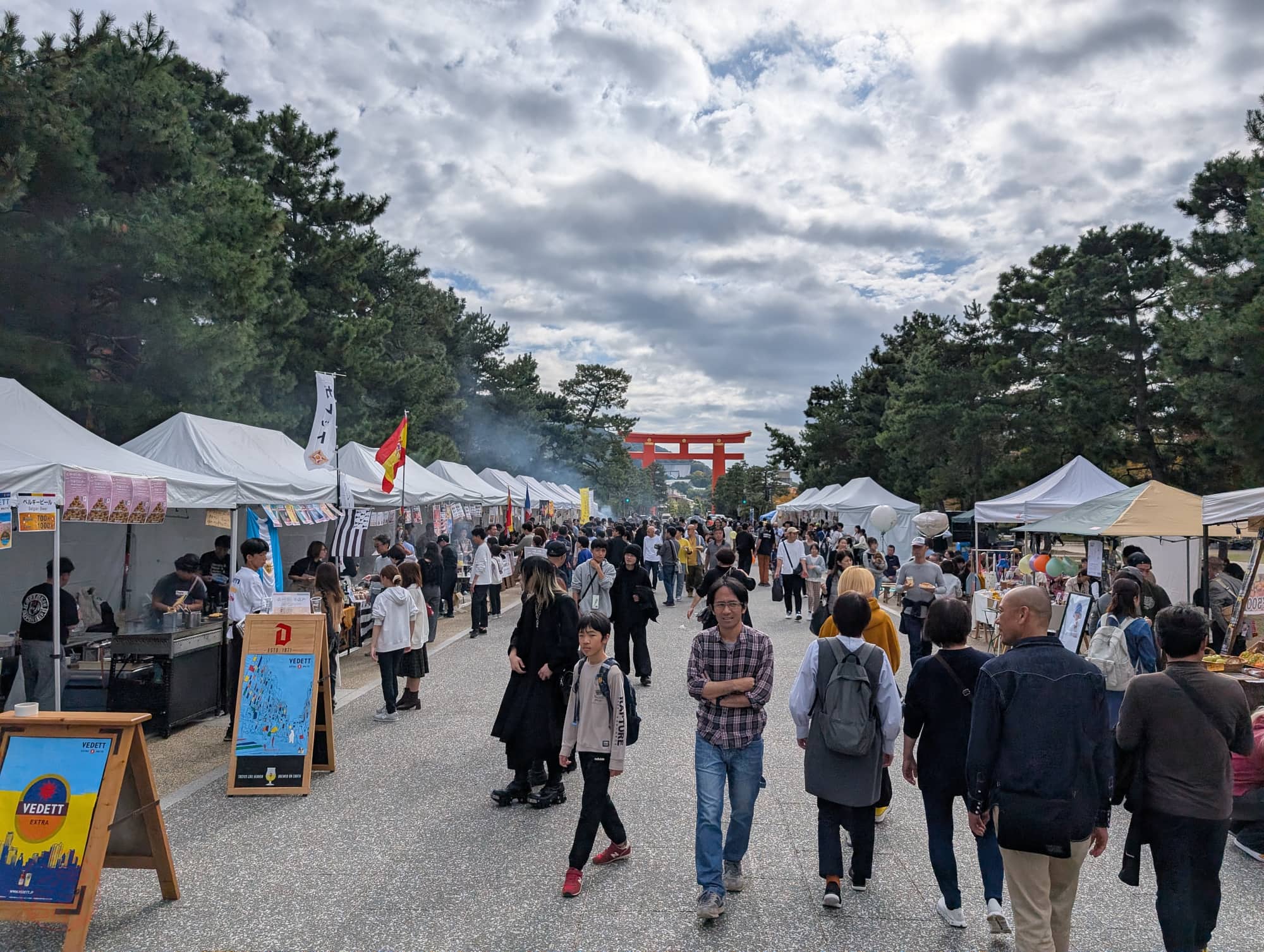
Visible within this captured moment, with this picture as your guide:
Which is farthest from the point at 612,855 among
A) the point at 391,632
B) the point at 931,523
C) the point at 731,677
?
the point at 931,523

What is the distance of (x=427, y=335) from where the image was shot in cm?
3834

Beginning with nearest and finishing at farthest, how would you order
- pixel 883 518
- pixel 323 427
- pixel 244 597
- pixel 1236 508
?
pixel 244 597
pixel 1236 508
pixel 323 427
pixel 883 518

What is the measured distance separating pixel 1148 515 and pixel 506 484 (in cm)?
2168

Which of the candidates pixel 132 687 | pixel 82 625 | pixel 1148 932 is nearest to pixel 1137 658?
pixel 1148 932

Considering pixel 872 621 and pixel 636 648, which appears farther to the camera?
pixel 636 648

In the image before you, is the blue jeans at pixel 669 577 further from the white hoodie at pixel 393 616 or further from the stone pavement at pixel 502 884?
the stone pavement at pixel 502 884

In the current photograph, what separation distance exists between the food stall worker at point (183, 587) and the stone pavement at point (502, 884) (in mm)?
3232

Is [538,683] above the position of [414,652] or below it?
above

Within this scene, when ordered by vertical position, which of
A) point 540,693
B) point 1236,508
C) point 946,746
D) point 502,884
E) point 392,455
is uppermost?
point 392,455

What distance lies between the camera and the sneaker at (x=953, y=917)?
11.6ft

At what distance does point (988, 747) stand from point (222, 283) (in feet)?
42.9

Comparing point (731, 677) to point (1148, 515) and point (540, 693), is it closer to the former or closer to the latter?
point (540, 693)

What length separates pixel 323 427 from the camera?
10.9m

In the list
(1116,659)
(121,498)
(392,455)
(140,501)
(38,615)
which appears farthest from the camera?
(392,455)
